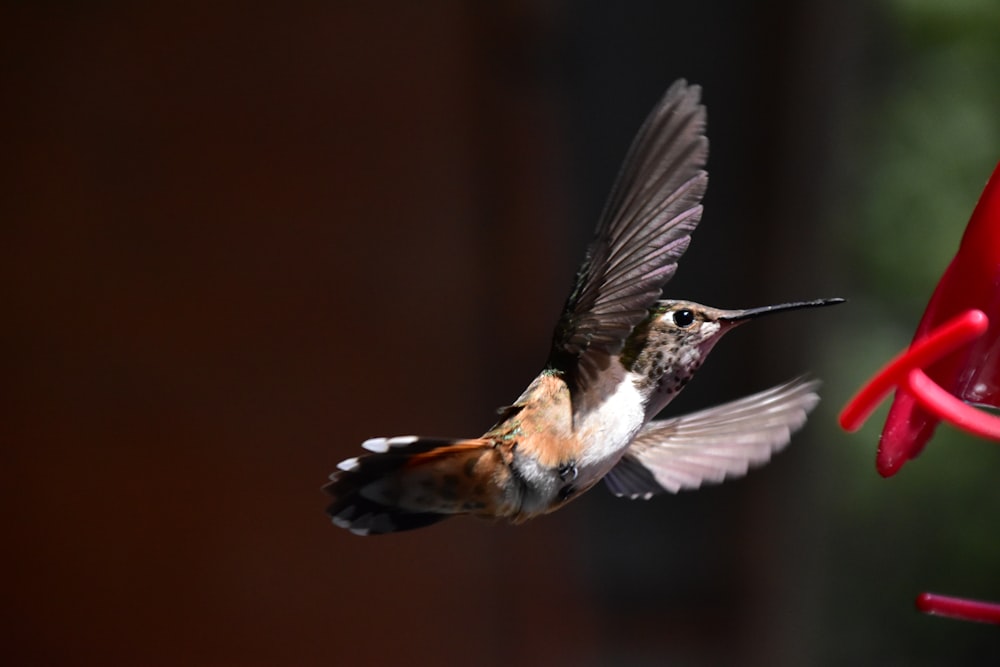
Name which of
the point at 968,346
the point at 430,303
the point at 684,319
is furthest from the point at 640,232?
the point at 430,303

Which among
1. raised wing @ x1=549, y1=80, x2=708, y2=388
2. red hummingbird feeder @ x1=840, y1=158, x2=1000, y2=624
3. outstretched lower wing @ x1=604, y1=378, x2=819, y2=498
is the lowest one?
outstretched lower wing @ x1=604, y1=378, x2=819, y2=498

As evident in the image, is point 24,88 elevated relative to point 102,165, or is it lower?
elevated

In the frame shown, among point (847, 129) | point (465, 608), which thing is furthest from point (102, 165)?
point (847, 129)

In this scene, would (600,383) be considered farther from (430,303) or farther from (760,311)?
(430,303)

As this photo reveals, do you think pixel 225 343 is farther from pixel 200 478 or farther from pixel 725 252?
Result: pixel 725 252

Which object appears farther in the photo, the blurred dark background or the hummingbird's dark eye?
the blurred dark background

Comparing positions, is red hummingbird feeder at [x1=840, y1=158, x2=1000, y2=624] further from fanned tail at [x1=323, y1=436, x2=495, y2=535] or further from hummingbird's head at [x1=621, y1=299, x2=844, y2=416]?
fanned tail at [x1=323, y1=436, x2=495, y2=535]

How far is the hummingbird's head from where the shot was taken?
930mm

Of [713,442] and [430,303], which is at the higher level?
[430,303]

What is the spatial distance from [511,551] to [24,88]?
5.26 ft

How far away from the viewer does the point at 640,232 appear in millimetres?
879

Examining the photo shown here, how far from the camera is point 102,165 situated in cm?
204

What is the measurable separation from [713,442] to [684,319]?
0.78ft

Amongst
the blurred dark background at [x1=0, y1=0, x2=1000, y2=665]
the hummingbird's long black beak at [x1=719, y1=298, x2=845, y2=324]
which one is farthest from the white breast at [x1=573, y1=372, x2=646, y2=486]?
the blurred dark background at [x1=0, y1=0, x2=1000, y2=665]
